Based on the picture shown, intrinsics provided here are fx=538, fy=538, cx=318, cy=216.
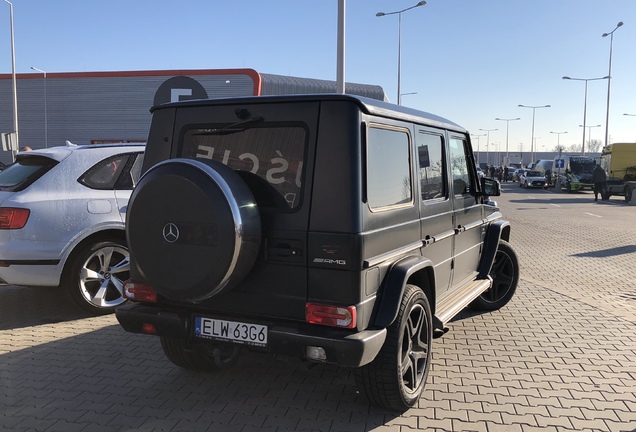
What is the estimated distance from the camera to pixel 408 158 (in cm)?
381

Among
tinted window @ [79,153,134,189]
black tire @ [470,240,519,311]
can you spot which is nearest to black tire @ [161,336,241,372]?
tinted window @ [79,153,134,189]

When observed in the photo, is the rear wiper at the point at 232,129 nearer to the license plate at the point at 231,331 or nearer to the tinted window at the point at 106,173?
the license plate at the point at 231,331

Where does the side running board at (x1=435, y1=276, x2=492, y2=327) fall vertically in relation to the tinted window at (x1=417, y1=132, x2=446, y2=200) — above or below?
below

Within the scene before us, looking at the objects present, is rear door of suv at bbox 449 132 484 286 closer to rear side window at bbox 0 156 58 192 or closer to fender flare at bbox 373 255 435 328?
fender flare at bbox 373 255 435 328

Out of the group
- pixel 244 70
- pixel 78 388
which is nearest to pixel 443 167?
pixel 78 388

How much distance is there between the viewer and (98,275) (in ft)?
18.5

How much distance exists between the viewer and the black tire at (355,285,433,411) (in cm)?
333

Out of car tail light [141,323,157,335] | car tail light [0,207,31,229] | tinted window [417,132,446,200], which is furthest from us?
car tail light [0,207,31,229]

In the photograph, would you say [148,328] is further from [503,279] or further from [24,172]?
[503,279]

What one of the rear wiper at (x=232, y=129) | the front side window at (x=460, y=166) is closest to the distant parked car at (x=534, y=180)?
the front side window at (x=460, y=166)

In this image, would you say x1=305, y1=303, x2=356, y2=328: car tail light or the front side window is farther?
the front side window

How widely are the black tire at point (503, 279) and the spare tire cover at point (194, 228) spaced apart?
3851 mm

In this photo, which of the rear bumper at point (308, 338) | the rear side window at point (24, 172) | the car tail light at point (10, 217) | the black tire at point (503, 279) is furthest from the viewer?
the black tire at point (503, 279)

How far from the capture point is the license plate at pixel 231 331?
10.6 ft
